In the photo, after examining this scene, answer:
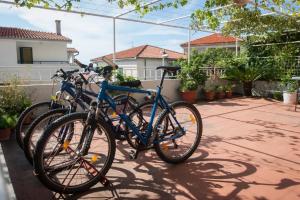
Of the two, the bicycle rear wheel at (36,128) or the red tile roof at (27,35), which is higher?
the red tile roof at (27,35)

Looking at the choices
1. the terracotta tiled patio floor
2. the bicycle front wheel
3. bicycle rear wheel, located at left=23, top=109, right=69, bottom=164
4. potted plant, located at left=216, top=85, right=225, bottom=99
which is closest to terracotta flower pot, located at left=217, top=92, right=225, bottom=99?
potted plant, located at left=216, top=85, right=225, bottom=99

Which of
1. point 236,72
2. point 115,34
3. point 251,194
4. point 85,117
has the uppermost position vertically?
point 115,34

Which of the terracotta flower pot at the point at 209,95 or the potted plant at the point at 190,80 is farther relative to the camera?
the terracotta flower pot at the point at 209,95

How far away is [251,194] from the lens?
90.4 inches

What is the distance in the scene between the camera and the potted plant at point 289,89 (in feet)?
23.2

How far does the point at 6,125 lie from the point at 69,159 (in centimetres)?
167

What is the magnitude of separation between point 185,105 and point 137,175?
3.27ft

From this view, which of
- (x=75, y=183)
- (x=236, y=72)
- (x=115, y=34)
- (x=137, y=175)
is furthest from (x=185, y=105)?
(x=236, y=72)

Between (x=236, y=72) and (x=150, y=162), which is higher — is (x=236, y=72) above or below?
above

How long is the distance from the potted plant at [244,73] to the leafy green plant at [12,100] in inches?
246

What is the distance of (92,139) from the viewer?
2727 millimetres

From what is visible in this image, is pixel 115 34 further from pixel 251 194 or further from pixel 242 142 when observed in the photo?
pixel 251 194

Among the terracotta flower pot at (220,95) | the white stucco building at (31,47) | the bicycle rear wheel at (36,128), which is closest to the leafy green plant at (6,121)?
the bicycle rear wheel at (36,128)

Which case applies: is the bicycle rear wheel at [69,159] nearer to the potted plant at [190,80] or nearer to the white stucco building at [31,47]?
the potted plant at [190,80]
